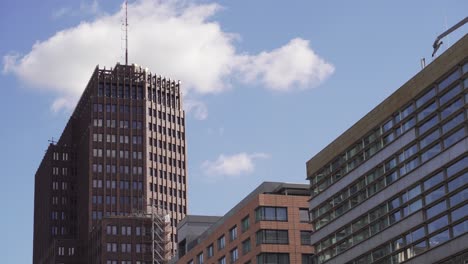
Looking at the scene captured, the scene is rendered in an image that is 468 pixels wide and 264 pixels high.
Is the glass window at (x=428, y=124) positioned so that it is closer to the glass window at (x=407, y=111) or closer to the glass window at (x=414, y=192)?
the glass window at (x=407, y=111)

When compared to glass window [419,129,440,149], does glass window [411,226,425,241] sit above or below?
below

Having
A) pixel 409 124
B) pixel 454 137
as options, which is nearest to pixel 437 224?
pixel 454 137

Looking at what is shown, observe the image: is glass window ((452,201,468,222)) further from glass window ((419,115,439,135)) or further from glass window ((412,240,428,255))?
glass window ((419,115,439,135))

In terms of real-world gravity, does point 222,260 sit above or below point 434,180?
above

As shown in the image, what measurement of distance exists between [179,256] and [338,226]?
61.7 meters

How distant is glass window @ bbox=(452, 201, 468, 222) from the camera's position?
75125mm

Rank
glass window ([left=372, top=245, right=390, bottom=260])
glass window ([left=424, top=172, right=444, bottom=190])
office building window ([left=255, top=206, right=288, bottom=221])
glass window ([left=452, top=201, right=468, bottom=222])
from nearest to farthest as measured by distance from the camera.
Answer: glass window ([left=452, top=201, right=468, bottom=222]) < glass window ([left=424, top=172, right=444, bottom=190]) < glass window ([left=372, top=245, right=390, bottom=260]) < office building window ([left=255, top=206, right=288, bottom=221])

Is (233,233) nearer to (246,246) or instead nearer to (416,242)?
(246,246)

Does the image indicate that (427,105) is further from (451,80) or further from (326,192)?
(326,192)

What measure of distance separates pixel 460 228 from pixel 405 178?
9.77 meters

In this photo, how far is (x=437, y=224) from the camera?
79.4 metres

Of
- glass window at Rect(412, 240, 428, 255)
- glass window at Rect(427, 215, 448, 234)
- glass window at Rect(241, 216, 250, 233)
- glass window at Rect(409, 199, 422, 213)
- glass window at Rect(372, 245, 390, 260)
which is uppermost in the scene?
glass window at Rect(241, 216, 250, 233)

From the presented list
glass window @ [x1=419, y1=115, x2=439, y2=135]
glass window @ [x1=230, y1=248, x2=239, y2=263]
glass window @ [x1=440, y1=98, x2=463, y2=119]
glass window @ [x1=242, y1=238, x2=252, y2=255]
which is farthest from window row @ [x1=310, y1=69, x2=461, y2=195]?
glass window @ [x1=230, y1=248, x2=239, y2=263]

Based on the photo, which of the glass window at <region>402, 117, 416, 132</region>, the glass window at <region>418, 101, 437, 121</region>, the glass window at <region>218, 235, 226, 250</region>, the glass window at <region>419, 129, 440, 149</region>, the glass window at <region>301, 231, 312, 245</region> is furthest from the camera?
the glass window at <region>218, 235, 226, 250</region>
